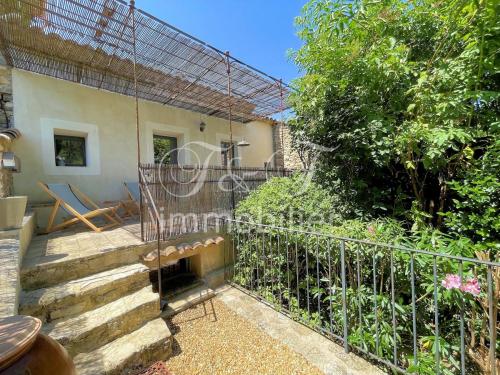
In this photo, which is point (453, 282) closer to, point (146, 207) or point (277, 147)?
point (146, 207)

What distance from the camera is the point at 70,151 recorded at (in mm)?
4953

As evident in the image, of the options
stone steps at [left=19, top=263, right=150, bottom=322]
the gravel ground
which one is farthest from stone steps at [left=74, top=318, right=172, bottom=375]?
stone steps at [left=19, top=263, right=150, bottom=322]

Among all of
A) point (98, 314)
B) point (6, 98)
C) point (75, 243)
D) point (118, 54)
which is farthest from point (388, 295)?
point (6, 98)

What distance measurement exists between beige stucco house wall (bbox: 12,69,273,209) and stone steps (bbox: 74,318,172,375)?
3775mm

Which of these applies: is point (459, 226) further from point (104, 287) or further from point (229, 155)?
point (229, 155)

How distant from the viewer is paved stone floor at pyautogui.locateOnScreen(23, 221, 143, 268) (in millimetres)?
2619

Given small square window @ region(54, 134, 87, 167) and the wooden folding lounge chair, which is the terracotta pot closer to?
the wooden folding lounge chair

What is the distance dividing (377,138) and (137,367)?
363cm

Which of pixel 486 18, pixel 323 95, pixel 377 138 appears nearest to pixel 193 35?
pixel 323 95

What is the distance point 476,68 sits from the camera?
2430 millimetres

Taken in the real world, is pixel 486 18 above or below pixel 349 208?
above

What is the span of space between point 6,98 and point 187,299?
4.88 m

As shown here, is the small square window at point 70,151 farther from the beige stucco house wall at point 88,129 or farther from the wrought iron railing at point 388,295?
the wrought iron railing at point 388,295

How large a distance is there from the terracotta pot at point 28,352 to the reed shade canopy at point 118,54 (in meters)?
3.96
